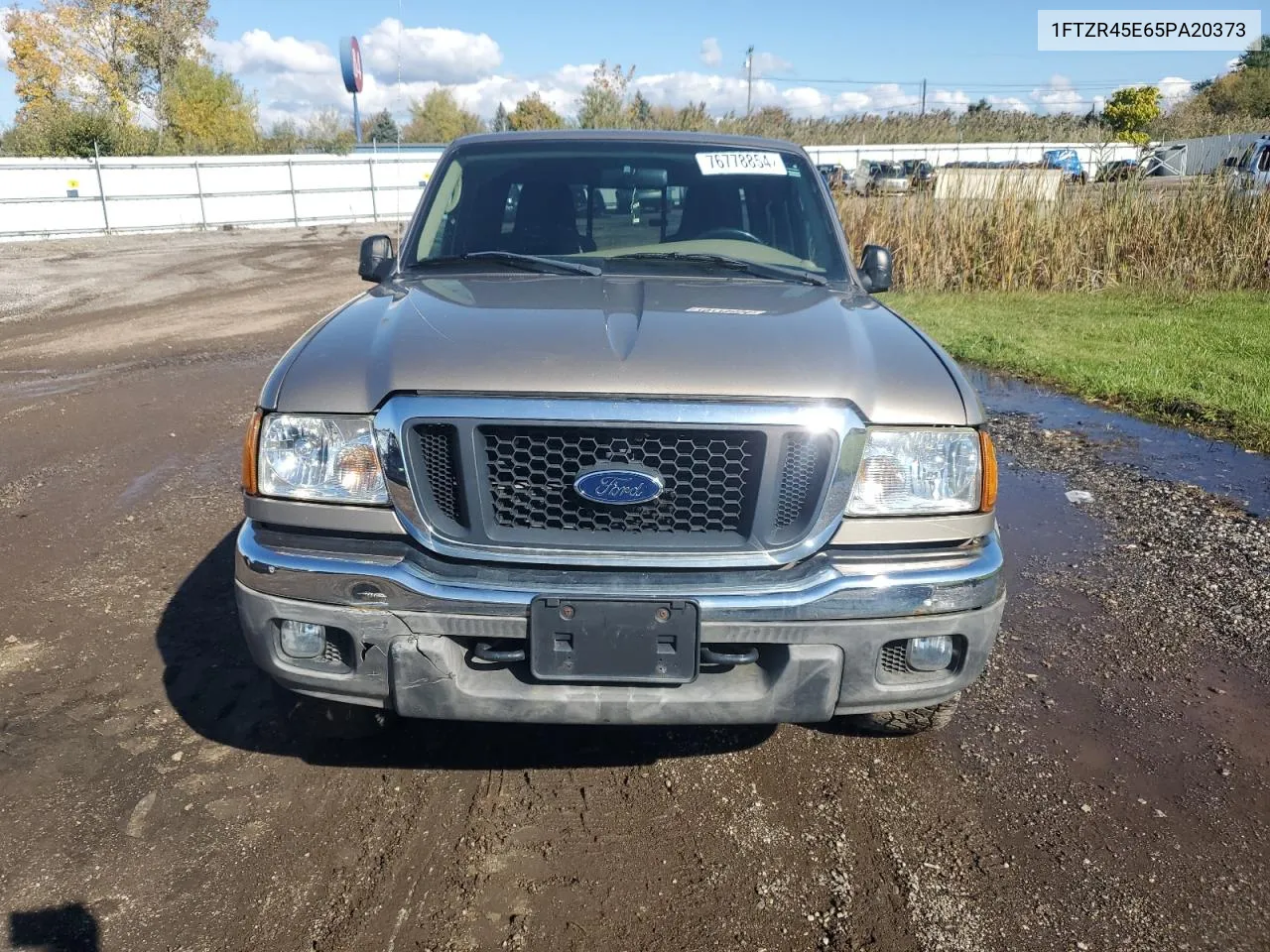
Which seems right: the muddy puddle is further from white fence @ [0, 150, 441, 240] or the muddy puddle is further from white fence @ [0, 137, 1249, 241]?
white fence @ [0, 150, 441, 240]

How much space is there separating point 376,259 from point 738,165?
152 centimetres

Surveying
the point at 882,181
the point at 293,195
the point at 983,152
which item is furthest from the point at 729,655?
the point at 293,195

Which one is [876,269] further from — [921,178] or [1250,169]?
[1250,169]

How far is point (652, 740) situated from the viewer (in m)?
3.09

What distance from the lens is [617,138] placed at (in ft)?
13.6

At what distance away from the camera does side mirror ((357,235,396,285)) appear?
380 cm

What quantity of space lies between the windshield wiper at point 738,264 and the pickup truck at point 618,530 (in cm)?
100

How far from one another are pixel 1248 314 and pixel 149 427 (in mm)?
10953

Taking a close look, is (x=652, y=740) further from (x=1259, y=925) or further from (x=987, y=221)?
(x=987, y=221)

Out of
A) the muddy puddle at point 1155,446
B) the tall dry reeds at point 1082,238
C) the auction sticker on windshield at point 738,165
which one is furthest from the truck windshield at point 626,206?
the tall dry reeds at point 1082,238

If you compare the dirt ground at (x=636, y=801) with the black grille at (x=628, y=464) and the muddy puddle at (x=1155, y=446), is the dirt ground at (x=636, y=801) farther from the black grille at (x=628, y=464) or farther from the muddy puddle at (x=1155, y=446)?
the muddy puddle at (x=1155, y=446)

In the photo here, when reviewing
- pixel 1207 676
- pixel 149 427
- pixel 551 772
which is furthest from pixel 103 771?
pixel 149 427

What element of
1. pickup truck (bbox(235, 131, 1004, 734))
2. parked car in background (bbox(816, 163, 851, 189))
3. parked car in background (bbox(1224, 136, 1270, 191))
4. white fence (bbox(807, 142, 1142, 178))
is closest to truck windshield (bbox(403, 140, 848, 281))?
pickup truck (bbox(235, 131, 1004, 734))

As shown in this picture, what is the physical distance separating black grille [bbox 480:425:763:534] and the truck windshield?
1.42 metres
